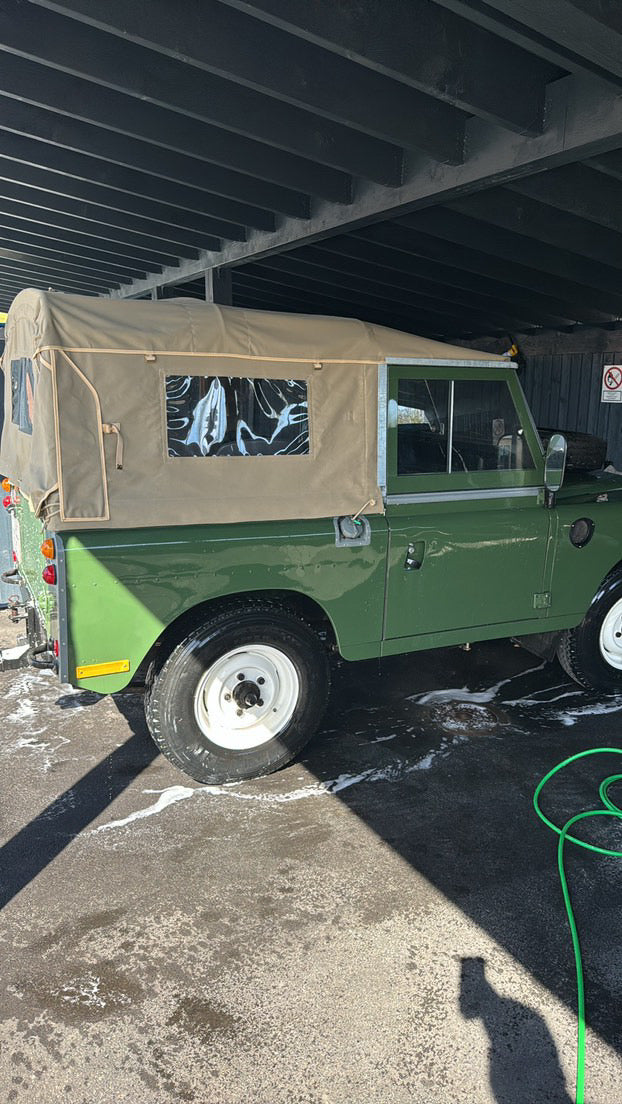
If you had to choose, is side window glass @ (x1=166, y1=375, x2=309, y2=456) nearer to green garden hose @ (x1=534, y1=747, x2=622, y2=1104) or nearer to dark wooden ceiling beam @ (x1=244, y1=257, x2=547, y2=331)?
green garden hose @ (x1=534, y1=747, x2=622, y2=1104)

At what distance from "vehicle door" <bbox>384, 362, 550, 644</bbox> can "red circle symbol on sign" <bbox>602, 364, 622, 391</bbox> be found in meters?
5.90

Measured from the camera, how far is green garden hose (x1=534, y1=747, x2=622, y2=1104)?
2731 millimetres

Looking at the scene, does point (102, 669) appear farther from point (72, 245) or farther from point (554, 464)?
point (72, 245)

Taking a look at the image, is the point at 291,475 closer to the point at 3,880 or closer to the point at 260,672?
the point at 260,672

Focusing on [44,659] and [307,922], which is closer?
[307,922]

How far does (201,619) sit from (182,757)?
2.72 ft

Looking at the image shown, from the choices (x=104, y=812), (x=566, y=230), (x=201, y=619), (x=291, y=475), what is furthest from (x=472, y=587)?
(x=566, y=230)

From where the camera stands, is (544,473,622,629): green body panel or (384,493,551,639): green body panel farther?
(544,473,622,629): green body panel

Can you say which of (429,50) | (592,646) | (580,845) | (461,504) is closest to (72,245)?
(429,50)

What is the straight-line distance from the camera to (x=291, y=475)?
4523mm

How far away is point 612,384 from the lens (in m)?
10.4

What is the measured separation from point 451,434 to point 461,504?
1.53 ft

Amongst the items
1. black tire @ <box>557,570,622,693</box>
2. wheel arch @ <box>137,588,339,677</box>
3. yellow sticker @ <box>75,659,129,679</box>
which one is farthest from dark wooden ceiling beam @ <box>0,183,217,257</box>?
black tire @ <box>557,570,622,693</box>

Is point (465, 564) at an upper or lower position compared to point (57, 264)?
lower
